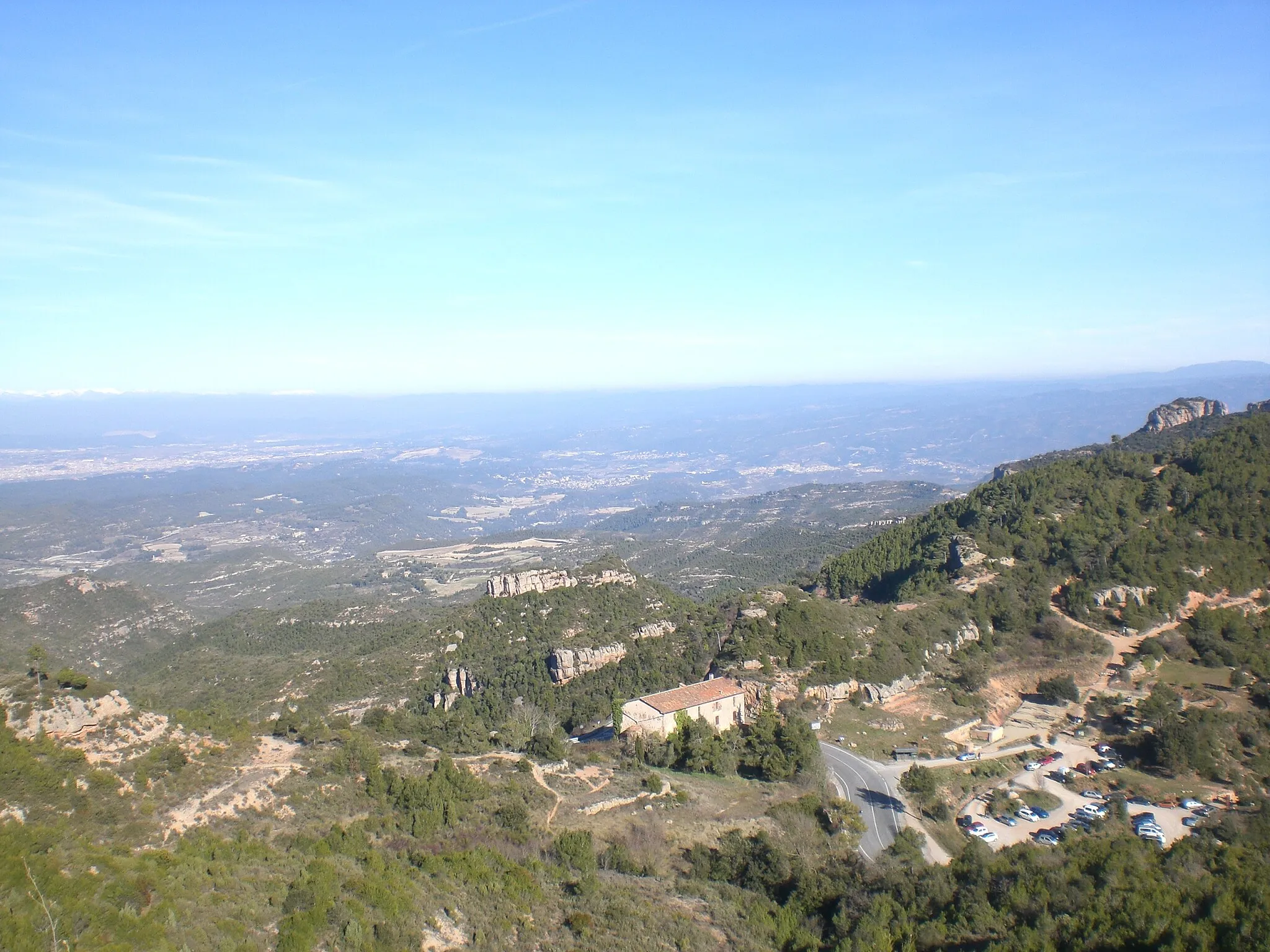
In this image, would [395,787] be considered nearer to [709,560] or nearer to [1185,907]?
[1185,907]

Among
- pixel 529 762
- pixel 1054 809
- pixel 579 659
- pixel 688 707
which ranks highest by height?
pixel 529 762

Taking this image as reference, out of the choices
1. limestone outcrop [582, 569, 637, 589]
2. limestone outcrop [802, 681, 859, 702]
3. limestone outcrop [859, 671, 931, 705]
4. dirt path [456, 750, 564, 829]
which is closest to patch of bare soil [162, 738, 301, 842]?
dirt path [456, 750, 564, 829]

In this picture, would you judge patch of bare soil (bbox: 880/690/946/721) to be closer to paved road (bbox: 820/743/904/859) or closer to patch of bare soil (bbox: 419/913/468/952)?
paved road (bbox: 820/743/904/859)

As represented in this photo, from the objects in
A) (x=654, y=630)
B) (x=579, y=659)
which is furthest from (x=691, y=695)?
(x=654, y=630)

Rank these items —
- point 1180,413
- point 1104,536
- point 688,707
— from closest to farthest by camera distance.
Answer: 1. point 688,707
2. point 1104,536
3. point 1180,413

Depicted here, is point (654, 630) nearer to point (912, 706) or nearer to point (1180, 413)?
point (912, 706)

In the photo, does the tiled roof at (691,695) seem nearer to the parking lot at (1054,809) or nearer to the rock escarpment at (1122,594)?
the parking lot at (1054,809)

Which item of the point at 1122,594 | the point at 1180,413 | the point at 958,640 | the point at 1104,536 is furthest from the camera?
the point at 1180,413
